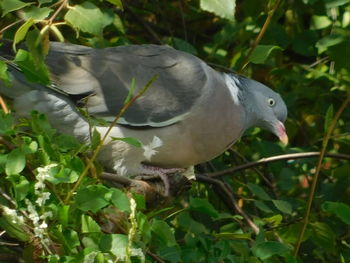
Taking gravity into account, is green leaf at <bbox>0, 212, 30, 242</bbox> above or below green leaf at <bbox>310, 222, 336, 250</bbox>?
above

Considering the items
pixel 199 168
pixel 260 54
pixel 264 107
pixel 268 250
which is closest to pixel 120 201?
pixel 268 250

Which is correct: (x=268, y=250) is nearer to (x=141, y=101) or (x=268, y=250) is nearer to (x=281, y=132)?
(x=141, y=101)

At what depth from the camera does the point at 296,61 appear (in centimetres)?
432

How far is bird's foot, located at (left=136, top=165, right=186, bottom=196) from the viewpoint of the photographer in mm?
3002

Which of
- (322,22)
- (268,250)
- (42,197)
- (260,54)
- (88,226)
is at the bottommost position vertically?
(322,22)

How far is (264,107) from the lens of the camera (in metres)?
3.56

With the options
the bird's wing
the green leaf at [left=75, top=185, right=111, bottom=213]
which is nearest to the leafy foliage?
the green leaf at [left=75, top=185, right=111, bottom=213]

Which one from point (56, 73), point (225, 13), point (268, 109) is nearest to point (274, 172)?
point (268, 109)

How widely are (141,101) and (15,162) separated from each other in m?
1.39

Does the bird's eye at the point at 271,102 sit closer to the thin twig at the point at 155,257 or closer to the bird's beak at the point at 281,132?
the bird's beak at the point at 281,132

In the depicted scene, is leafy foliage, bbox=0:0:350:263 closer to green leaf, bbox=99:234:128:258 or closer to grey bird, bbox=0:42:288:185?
green leaf, bbox=99:234:128:258

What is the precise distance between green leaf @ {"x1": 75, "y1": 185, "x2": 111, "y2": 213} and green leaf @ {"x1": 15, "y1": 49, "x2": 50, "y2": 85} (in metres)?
0.31

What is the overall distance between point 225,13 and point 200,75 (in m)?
1.03

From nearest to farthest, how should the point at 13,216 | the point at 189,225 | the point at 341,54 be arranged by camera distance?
the point at 13,216 → the point at 189,225 → the point at 341,54
